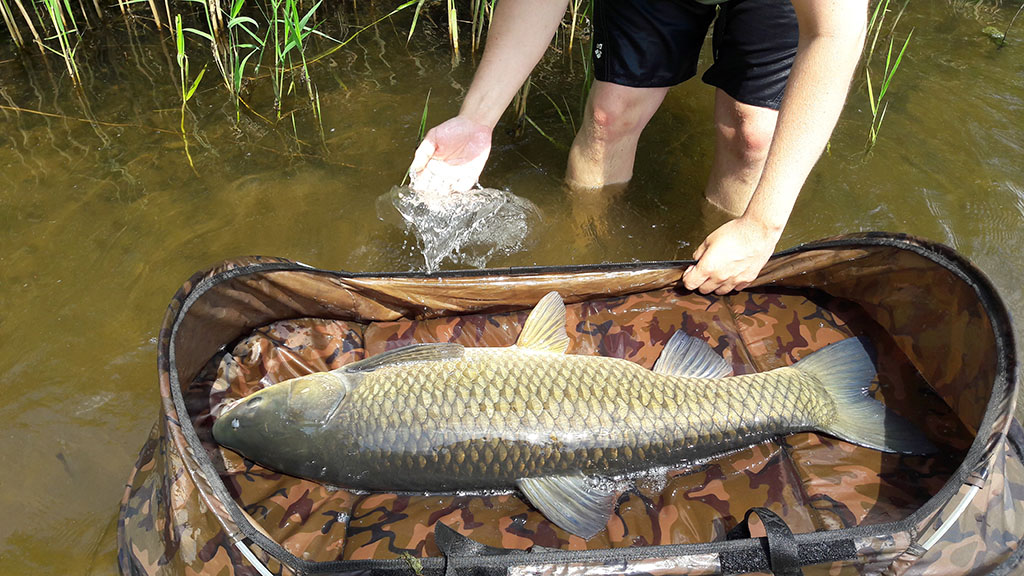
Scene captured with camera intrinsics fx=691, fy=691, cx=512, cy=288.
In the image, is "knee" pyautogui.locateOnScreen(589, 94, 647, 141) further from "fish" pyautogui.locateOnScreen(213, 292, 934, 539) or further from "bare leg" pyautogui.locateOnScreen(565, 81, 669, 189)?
"fish" pyautogui.locateOnScreen(213, 292, 934, 539)

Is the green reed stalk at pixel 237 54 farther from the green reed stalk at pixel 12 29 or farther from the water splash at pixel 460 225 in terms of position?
the green reed stalk at pixel 12 29

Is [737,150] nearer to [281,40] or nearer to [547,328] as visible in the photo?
[547,328]

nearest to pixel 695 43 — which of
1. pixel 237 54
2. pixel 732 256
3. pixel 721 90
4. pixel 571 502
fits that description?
pixel 721 90

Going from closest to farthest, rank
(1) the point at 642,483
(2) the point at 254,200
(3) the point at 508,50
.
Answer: (1) the point at 642,483, (3) the point at 508,50, (2) the point at 254,200

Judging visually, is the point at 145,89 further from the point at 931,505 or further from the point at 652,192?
the point at 931,505

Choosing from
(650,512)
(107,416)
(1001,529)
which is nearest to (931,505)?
(1001,529)

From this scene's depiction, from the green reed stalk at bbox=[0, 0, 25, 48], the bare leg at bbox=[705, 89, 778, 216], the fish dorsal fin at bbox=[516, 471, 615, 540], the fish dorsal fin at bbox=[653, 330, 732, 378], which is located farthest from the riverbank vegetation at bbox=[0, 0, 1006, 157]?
the fish dorsal fin at bbox=[516, 471, 615, 540]

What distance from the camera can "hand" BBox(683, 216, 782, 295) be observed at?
7.26ft

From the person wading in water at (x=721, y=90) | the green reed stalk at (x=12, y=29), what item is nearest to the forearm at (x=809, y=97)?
the person wading in water at (x=721, y=90)

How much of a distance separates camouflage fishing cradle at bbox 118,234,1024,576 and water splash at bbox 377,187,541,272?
2.15ft

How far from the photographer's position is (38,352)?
8.39 ft

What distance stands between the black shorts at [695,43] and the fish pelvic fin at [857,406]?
109 cm

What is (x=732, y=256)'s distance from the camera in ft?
7.41

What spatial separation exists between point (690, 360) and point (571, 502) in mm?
626
